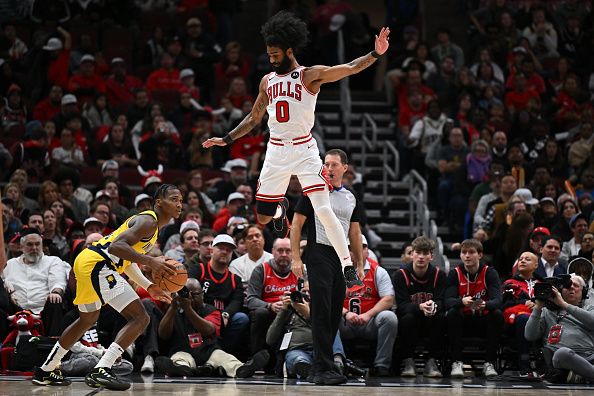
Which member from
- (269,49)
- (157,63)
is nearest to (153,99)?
(157,63)

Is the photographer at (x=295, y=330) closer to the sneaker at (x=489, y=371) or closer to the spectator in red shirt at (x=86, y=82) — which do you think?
the sneaker at (x=489, y=371)

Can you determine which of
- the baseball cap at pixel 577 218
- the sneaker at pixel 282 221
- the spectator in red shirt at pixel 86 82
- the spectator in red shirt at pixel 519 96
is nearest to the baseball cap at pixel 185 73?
the spectator in red shirt at pixel 86 82

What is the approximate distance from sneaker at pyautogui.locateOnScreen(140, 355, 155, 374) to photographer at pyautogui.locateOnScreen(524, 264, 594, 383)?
3.95 metres

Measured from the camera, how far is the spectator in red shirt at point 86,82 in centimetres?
1822

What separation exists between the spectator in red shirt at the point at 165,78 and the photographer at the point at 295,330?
24.8 ft

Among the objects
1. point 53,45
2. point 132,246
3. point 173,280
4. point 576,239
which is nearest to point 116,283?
point 132,246

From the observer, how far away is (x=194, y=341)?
11.7 meters

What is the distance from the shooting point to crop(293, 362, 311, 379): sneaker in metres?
11.2

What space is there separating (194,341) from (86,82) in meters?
7.82

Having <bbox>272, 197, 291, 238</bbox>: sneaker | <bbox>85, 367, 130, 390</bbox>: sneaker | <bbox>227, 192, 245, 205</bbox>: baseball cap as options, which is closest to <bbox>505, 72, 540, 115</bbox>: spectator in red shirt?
<bbox>227, 192, 245, 205</bbox>: baseball cap

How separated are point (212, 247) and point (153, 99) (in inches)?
252

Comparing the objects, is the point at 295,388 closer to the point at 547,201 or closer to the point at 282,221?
the point at 282,221

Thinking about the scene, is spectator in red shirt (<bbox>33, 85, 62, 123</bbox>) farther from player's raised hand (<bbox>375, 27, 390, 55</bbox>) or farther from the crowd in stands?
player's raised hand (<bbox>375, 27, 390, 55</bbox>)

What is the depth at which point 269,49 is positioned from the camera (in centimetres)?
975
